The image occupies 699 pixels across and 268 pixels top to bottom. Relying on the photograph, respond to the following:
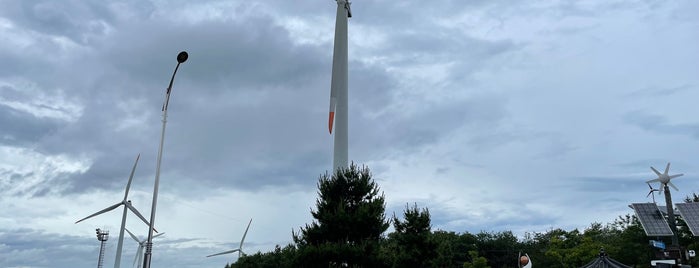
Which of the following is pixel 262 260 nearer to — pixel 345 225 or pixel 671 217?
pixel 345 225

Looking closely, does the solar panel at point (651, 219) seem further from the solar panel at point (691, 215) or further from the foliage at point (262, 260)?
the foliage at point (262, 260)

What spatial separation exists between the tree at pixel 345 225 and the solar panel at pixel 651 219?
17293 mm

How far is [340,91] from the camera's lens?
39875 mm

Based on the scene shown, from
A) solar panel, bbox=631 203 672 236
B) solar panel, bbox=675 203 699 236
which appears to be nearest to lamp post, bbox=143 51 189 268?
solar panel, bbox=631 203 672 236

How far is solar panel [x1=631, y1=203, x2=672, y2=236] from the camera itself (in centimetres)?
3475

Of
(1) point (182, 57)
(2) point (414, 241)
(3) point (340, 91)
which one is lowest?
(2) point (414, 241)

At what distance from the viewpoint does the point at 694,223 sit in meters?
36.5

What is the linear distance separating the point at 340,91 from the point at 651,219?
2240 centimetres

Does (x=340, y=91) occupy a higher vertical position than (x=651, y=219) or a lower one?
higher

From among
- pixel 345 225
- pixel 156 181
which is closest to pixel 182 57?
pixel 156 181

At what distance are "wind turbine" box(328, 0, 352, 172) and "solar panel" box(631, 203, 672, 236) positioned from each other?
1930cm

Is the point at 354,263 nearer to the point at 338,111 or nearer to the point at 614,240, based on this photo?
the point at 338,111

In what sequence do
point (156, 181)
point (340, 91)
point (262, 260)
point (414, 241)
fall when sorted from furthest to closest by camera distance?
1. point (262, 260)
2. point (340, 91)
3. point (414, 241)
4. point (156, 181)

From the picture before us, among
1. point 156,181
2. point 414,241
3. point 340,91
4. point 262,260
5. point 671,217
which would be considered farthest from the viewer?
point 262,260
